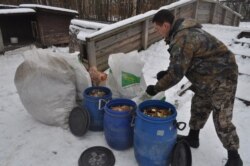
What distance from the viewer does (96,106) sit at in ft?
9.00

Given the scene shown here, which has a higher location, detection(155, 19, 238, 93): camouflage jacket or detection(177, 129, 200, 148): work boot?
detection(155, 19, 238, 93): camouflage jacket

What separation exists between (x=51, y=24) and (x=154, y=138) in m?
5.08

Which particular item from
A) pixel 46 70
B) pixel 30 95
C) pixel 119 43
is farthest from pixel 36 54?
pixel 119 43

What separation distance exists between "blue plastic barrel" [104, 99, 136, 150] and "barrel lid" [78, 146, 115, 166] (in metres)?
0.11

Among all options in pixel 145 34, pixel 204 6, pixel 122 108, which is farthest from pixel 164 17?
pixel 204 6

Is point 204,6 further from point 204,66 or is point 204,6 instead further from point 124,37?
point 204,66

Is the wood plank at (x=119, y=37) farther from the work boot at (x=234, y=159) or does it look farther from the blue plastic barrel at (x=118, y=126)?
the work boot at (x=234, y=159)

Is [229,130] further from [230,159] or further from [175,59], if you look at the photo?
[175,59]

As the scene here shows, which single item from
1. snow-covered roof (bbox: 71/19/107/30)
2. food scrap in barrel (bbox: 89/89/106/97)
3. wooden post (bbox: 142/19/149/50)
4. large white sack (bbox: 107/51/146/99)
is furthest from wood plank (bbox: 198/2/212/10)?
food scrap in barrel (bbox: 89/89/106/97)

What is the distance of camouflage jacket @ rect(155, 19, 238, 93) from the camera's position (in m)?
2.03

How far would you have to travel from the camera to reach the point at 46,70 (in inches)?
109

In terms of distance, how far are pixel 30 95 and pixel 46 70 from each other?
15.0 inches

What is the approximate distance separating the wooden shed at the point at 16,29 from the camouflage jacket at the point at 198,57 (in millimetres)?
5234

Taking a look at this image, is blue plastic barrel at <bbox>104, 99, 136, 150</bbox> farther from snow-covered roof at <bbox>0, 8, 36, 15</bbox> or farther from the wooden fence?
snow-covered roof at <bbox>0, 8, 36, 15</bbox>
